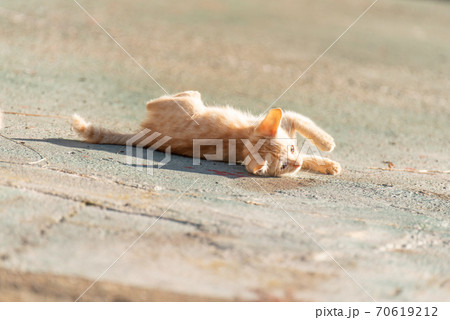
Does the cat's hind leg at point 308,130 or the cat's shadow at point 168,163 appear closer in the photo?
the cat's shadow at point 168,163

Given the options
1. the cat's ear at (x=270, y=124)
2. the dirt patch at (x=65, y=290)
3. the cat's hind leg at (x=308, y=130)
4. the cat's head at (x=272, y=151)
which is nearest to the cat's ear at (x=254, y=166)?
the cat's head at (x=272, y=151)

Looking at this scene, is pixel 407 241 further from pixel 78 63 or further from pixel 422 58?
pixel 422 58

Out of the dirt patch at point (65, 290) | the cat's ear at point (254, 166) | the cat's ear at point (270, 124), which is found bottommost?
the cat's ear at point (254, 166)

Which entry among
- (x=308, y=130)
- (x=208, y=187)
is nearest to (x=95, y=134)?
(x=208, y=187)

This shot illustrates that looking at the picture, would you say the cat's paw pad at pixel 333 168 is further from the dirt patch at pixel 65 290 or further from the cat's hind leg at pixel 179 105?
the dirt patch at pixel 65 290

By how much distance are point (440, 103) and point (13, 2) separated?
274 inches

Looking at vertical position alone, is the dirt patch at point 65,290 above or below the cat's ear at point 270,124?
below

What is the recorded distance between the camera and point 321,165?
4453 millimetres

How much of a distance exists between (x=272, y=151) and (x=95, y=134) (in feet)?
4.41

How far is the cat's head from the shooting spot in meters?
4.24

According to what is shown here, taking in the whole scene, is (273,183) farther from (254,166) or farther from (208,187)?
(208,187)

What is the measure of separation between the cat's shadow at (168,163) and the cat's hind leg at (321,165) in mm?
540

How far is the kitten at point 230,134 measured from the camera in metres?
4.30
